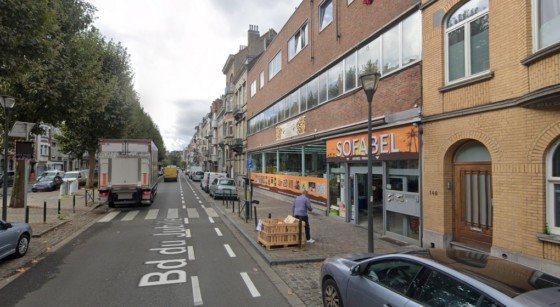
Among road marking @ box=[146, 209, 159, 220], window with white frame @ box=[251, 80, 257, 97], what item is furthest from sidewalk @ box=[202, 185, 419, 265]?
window with white frame @ box=[251, 80, 257, 97]

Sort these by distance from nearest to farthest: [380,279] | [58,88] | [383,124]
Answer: [380,279] < [383,124] < [58,88]

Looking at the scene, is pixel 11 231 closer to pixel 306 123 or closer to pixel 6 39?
pixel 6 39

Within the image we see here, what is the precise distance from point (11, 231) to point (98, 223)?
6739 mm

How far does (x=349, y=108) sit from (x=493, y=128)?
7.15 metres

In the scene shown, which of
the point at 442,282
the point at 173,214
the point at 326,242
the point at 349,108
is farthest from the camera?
the point at 173,214

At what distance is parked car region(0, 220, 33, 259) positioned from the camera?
8.09 metres

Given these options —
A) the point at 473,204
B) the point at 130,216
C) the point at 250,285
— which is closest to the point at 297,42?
the point at 130,216

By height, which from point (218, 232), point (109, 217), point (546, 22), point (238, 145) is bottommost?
point (109, 217)

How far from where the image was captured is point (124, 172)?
A: 1919 centimetres

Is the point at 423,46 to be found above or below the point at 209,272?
above

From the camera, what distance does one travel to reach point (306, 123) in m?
19.8

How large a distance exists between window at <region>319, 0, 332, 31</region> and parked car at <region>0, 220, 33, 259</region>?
14116 millimetres

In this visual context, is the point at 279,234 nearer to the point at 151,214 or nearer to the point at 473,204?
the point at 473,204

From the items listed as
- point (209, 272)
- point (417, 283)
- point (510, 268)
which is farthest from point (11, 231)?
point (510, 268)
